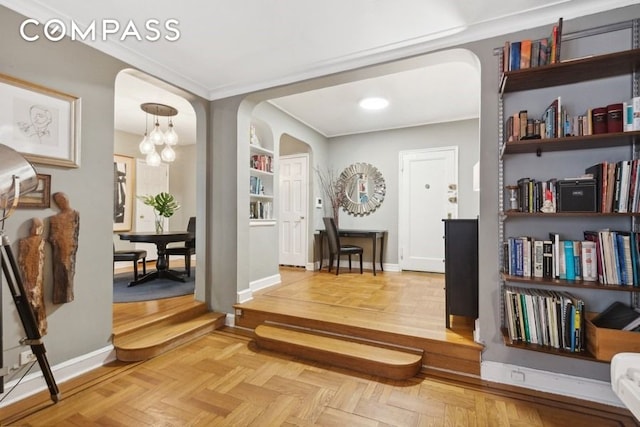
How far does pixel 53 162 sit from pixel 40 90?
455 mm

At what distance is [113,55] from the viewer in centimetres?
229

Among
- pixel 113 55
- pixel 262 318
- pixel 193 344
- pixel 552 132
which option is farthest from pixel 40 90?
pixel 552 132

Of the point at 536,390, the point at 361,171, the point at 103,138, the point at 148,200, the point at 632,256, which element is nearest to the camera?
the point at 632,256

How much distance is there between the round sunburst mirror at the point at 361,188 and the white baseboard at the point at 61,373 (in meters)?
3.93

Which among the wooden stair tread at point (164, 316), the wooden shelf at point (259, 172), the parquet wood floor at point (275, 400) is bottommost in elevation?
the parquet wood floor at point (275, 400)

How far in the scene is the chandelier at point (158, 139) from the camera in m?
3.68

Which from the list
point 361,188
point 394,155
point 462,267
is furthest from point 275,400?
point 394,155

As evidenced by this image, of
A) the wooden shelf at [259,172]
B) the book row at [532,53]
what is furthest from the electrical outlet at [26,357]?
the book row at [532,53]

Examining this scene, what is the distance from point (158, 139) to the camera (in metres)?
3.69

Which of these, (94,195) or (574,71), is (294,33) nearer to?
(574,71)

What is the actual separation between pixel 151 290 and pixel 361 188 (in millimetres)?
3532

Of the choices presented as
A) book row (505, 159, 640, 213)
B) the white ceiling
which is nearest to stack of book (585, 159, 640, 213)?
book row (505, 159, 640, 213)

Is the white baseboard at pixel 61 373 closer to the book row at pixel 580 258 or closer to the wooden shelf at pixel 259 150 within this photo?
the wooden shelf at pixel 259 150

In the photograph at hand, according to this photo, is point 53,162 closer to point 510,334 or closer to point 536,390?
point 510,334
